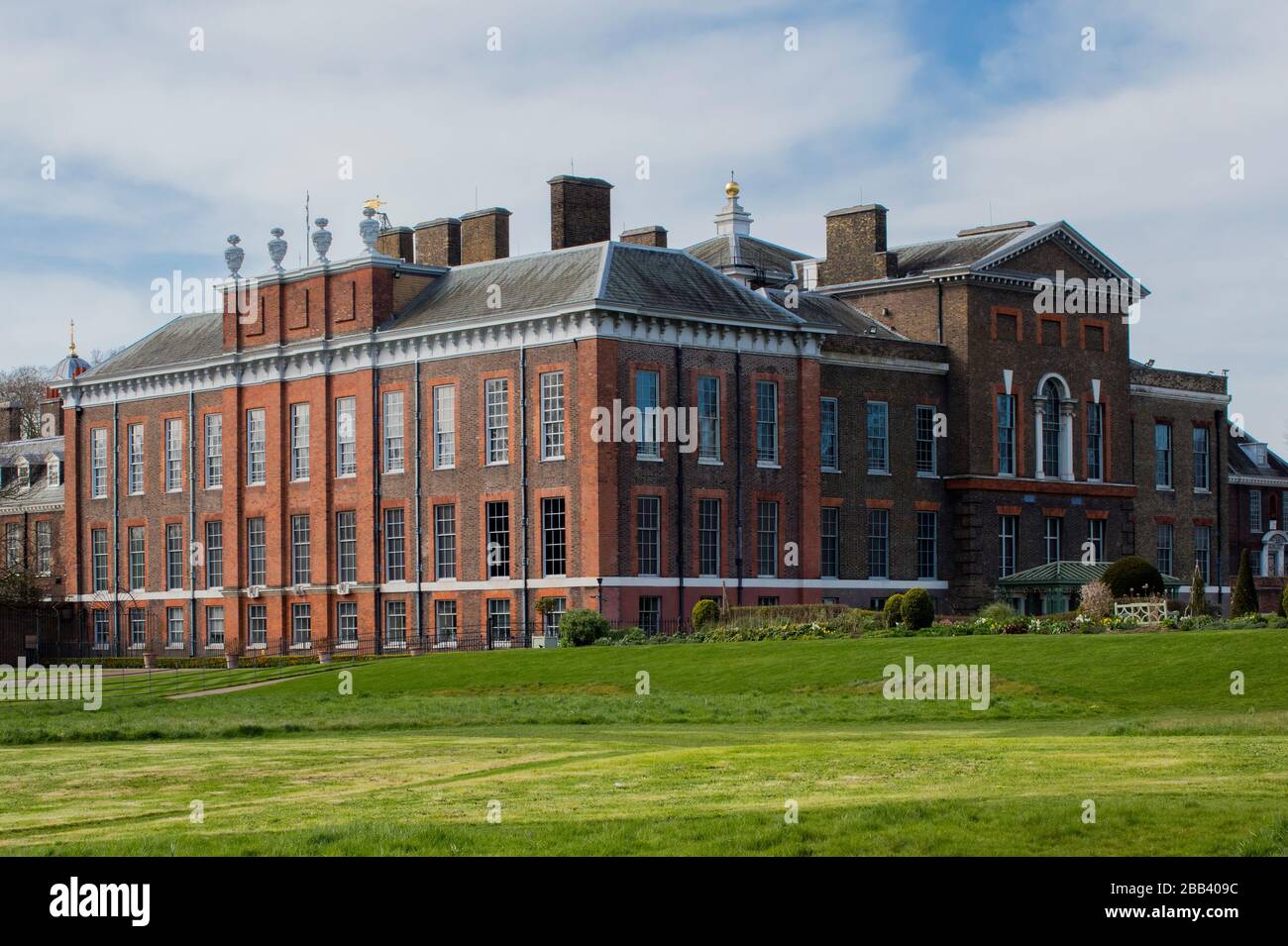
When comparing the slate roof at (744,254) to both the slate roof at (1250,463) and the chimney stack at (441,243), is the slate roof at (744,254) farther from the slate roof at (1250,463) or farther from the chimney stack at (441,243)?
the slate roof at (1250,463)

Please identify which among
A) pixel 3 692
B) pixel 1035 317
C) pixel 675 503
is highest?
pixel 1035 317

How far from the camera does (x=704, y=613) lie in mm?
56000

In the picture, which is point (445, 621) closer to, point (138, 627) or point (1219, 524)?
point (138, 627)

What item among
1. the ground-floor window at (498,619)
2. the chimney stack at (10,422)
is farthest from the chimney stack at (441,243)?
the chimney stack at (10,422)

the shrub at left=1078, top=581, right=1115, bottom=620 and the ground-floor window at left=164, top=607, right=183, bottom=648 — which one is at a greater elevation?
the shrub at left=1078, top=581, right=1115, bottom=620

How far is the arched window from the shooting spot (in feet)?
236

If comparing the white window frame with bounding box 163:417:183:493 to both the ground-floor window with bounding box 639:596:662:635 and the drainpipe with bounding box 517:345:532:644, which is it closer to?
the drainpipe with bounding box 517:345:532:644

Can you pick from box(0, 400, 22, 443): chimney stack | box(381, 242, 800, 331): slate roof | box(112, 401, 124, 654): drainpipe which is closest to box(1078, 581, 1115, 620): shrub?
box(381, 242, 800, 331): slate roof

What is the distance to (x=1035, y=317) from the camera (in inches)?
2803

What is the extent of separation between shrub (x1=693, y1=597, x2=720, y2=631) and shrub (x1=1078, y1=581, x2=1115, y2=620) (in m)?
9.94

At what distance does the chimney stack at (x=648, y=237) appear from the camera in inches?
2793
